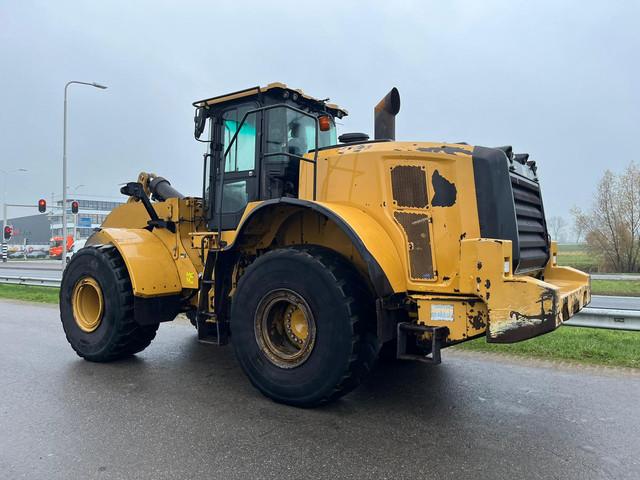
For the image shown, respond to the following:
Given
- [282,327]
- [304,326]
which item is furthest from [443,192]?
[282,327]

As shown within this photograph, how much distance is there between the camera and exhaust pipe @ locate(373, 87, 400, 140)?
5.21 metres

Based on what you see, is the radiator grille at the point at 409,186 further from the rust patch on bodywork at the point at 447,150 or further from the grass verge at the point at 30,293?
the grass verge at the point at 30,293

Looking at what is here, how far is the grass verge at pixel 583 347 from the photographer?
5.73 meters

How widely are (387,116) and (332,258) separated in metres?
1.92

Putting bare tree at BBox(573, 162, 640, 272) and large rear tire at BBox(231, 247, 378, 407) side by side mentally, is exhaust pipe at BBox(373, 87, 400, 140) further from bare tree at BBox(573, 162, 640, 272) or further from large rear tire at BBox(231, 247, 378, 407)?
bare tree at BBox(573, 162, 640, 272)

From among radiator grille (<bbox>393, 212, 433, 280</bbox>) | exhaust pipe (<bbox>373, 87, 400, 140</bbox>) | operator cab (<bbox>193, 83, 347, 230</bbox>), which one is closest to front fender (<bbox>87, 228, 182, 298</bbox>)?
operator cab (<bbox>193, 83, 347, 230</bbox>)

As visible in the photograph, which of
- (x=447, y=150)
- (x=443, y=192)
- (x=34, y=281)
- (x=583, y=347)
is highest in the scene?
(x=447, y=150)

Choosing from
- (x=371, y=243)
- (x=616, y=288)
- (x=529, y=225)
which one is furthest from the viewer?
(x=616, y=288)

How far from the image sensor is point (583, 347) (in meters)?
6.15

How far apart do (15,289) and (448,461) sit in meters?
15.4

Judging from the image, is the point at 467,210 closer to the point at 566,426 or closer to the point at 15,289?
the point at 566,426

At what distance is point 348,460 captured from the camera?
3.21m

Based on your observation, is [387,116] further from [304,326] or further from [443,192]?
[304,326]

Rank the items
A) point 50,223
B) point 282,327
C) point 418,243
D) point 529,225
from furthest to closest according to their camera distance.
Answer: point 50,223 < point 529,225 < point 282,327 < point 418,243
